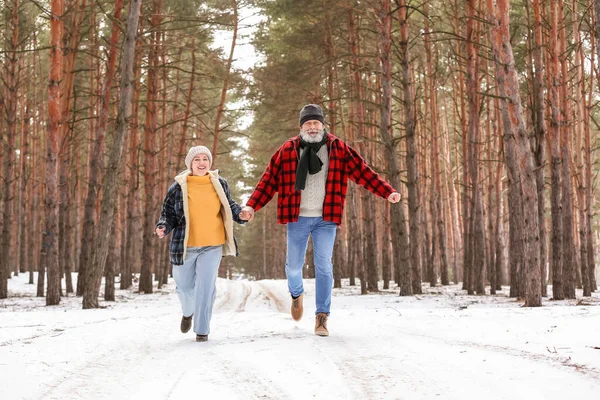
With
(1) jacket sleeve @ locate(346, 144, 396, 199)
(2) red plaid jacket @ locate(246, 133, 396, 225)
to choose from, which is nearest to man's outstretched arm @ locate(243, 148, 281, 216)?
(2) red plaid jacket @ locate(246, 133, 396, 225)

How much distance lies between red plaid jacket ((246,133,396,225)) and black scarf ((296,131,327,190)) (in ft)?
0.34

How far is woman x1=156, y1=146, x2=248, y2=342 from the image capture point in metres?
5.25

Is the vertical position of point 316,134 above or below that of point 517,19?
below

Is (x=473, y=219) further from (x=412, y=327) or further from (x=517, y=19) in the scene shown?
(x=412, y=327)

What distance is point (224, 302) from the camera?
45.6 ft

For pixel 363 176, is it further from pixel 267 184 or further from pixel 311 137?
pixel 267 184

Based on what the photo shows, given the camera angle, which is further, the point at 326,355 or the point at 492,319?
the point at 492,319

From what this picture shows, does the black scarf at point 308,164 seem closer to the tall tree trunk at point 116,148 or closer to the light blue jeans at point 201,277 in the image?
the light blue jeans at point 201,277

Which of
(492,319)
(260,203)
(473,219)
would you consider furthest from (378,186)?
(473,219)

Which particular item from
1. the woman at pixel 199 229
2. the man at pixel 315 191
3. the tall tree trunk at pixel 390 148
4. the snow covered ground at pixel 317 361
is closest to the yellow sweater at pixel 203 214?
the woman at pixel 199 229

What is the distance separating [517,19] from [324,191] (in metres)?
16.1

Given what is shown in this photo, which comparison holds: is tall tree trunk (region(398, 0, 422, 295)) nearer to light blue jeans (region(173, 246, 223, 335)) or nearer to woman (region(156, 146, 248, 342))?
woman (region(156, 146, 248, 342))

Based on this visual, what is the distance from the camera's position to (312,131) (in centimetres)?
534

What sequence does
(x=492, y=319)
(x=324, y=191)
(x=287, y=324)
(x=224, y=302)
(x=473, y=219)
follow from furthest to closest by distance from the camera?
1. (x=473, y=219)
2. (x=224, y=302)
3. (x=287, y=324)
4. (x=492, y=319)
5. (x=324, y=191)
